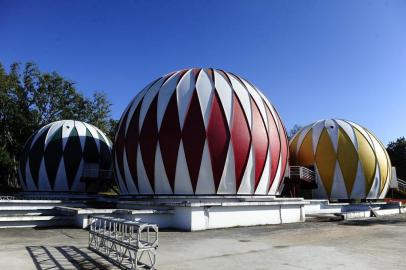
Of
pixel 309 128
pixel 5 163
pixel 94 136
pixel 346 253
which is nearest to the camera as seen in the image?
pixel 346 253

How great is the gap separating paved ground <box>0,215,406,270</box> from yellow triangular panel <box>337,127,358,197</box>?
15.0 m

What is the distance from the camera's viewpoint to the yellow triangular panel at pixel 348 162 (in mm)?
28328

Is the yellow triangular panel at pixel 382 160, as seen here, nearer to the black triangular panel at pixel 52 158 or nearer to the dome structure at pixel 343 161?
the dome structure at pixel 343 161

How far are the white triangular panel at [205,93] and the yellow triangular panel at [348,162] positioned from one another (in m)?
13.2

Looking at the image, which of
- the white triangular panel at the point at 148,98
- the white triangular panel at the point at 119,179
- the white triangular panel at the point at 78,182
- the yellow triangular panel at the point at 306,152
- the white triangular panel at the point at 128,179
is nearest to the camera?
the white triangular panel at the point at 148,98

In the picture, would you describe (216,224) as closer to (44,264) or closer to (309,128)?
(44,264)

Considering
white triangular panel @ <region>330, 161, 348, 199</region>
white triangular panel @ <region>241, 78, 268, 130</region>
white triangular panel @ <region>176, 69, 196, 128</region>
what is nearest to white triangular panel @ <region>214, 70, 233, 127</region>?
white triangular panel @ <region>176, 69, 196, 128</region>

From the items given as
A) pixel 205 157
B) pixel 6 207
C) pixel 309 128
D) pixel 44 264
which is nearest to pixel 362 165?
pixel 309 128

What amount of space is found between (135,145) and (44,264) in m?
12.3

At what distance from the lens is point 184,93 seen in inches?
779

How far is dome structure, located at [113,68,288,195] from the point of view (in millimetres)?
18719

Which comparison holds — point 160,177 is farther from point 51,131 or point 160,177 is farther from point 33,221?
point 51,131

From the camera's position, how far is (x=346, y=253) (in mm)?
9578

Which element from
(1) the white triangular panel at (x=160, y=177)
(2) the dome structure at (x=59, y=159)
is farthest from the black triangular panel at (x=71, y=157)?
(1) the white triangular panel at (x=160, y=177)
